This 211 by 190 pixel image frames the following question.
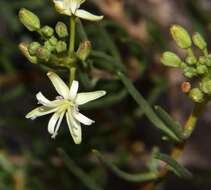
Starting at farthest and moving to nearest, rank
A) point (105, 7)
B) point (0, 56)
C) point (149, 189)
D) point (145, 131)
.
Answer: point (145, 131) → point (0, 56) → point (105, 7) → point (149, 189)

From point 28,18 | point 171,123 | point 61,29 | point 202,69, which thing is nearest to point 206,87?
point 202,69

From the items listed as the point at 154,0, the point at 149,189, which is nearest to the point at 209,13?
the point at 154,0

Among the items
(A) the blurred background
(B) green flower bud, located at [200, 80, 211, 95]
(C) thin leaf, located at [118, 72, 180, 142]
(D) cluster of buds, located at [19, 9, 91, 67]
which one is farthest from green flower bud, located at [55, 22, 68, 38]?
(A) the blurred background

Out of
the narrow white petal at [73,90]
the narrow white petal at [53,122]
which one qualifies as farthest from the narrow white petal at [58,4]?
the narrow white petal at [53,122]

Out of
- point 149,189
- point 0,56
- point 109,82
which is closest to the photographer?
point 149,189

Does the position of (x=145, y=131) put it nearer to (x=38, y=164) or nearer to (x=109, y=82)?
(x=38, y=164)

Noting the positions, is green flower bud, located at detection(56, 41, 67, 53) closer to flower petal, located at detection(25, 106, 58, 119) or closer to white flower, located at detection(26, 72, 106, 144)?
white flower, located at detection(26, 72, 106, 144)

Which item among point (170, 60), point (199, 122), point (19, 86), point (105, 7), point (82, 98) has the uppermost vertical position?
A: point (170, 60)

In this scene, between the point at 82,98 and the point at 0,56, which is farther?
the point at 0,56
